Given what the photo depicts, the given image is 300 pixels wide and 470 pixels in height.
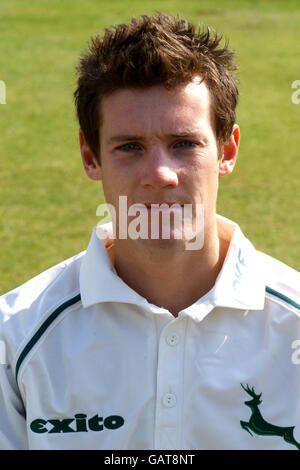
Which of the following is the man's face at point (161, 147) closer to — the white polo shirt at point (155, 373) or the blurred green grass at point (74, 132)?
the white polo shirt at point (155, 373)

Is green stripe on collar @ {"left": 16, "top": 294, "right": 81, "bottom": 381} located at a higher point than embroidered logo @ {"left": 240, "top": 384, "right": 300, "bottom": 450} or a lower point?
higher

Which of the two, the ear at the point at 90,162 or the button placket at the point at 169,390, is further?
the ear at the point at 90,162

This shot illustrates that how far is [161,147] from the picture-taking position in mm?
2266

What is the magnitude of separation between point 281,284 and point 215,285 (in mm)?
186

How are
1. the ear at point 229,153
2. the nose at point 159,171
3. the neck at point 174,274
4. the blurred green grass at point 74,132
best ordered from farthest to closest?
the blurred green grass at point 74,132 < the ear at point 229,153 < the neck at point 174,274 < the nose at point 159,171

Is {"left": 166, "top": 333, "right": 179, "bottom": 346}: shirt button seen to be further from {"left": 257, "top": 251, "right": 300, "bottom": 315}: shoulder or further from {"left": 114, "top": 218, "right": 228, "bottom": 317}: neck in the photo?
{"left": 257, "top": 251, "right": 300, "bottom": 315}: shoulder

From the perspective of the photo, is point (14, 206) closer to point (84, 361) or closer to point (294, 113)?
point (294, 113)

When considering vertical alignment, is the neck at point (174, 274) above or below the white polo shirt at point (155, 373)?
above

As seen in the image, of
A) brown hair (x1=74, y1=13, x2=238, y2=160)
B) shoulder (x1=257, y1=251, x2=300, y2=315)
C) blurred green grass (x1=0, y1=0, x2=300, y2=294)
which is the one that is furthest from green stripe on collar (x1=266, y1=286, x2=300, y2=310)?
blurred green grass (x1=0, y1=0, x2=300, y2=294)

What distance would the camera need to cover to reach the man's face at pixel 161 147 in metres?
2.25

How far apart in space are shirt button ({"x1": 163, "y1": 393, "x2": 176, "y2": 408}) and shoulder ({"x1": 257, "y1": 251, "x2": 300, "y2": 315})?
0.38 metres

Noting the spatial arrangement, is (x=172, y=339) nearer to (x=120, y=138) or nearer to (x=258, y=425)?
→ (x=258, y=425)

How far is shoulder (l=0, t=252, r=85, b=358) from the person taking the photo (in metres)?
2.31

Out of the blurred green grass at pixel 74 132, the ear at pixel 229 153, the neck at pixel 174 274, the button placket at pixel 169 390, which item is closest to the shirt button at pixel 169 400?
the button placket at pixel 169 390
